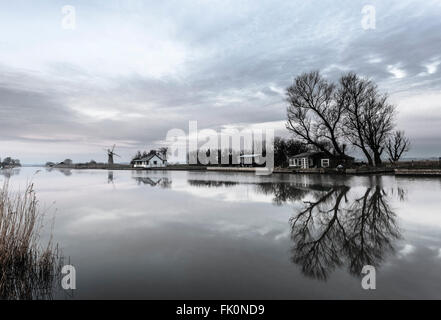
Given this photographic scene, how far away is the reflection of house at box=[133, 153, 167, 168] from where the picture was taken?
→ 75688 mm

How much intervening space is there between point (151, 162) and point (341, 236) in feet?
244

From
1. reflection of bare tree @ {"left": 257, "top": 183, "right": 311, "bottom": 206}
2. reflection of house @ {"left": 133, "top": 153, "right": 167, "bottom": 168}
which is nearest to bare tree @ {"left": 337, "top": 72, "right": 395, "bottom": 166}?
reflection of bare tree @ {"left": 257, "top": 183, "right": 311, "bottom": 206}

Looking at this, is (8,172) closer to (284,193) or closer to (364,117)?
(284,193)

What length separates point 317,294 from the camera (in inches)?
126

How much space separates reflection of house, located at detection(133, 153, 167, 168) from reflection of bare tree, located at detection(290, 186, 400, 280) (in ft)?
233

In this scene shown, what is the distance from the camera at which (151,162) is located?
76250 mm

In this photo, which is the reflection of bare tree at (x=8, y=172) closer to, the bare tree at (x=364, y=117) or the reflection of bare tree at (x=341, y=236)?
the reflection of bare tree at (x=341, y=236)

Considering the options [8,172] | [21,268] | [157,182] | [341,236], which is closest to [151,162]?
[157,182]

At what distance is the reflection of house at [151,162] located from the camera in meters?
75.7

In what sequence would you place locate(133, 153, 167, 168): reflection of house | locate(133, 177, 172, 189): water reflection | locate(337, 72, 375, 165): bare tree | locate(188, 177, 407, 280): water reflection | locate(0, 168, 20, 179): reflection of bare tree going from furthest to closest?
locate(133, 153, 167, 168): reflection of house
locate(337, 72, 375, 165): bare tree
locate(133, 177, 172, 189): water reflection
locate(0, 168, 20, 179): reflection of bare tree
locate(188, 177, 407, 280): water reflection

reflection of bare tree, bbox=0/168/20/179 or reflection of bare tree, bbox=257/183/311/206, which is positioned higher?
reflection of bare tree, bbox=0/168/20/179

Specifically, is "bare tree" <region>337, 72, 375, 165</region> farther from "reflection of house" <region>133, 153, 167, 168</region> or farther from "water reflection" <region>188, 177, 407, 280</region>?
"reflection of house" <region>133, 153, 167, 168</region>

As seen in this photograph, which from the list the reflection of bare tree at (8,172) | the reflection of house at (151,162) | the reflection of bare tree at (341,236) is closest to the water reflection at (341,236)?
the reflection of bare tree at (341,236)
